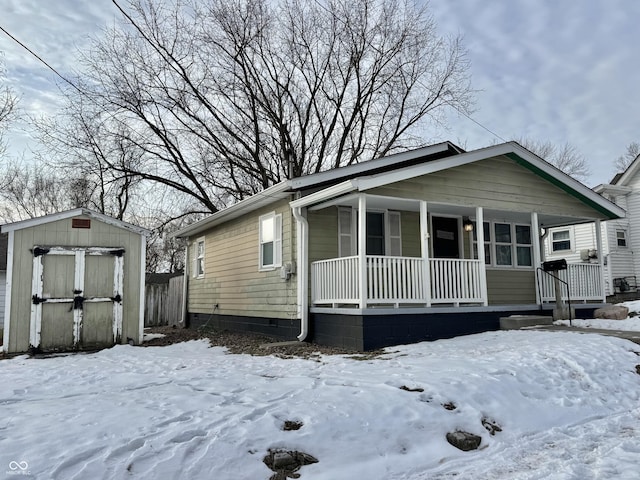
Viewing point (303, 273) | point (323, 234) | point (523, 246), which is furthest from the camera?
point (523, 246)

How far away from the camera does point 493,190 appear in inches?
428

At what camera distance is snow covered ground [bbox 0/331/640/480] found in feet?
11.4

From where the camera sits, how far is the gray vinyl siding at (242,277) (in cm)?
1058

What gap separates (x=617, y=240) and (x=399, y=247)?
16861 mm

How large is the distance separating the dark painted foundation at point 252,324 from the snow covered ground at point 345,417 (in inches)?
126

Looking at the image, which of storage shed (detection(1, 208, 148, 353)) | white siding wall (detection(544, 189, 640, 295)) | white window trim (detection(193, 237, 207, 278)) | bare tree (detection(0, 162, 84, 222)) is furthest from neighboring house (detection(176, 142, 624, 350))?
bare tree (detection(0, 162, 84, 222))

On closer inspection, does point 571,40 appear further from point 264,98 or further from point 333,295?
point 264,98

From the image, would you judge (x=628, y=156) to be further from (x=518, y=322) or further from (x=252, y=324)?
(x=252, y=324)

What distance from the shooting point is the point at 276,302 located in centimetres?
1093

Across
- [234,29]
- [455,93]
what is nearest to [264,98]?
[234,29]

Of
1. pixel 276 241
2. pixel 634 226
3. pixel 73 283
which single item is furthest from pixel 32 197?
pixel 634 226

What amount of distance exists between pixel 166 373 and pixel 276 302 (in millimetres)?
4217

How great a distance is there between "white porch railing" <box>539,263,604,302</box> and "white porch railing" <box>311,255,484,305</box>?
267cm

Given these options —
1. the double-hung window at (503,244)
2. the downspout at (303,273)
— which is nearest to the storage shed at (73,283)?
the downspout at (303,273)
